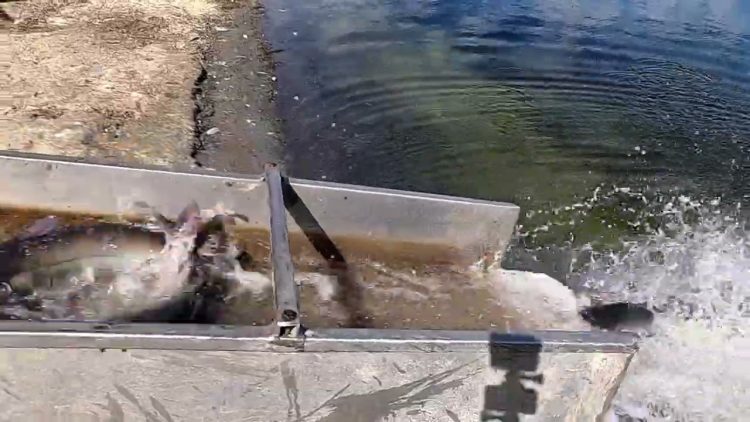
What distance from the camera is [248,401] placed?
253cm

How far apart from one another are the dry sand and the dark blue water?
1.04 m

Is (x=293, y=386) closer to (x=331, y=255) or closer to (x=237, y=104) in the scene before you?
(x=331, y=255)

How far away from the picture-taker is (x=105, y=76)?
277 inches

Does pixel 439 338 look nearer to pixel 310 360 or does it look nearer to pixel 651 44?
pixel 310 360

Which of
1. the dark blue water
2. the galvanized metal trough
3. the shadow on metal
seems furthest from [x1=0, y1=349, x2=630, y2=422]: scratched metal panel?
the dark blue water

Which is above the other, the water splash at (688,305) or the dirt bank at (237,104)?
the dirt bank at (237,104)

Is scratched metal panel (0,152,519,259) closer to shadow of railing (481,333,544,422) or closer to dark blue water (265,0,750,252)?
shadow of railing (481,333,544,422)

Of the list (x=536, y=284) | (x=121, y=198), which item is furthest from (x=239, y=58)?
(x=536, y=284)

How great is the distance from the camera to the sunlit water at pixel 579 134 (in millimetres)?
4727

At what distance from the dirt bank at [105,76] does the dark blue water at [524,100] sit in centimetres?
100

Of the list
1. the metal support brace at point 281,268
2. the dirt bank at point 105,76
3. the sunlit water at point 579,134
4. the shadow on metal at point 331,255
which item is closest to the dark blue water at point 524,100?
the sunlit water at point 579,134

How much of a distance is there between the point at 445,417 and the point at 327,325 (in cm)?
95

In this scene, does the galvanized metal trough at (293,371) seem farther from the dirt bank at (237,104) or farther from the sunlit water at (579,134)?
the dirt bank at (237,104)

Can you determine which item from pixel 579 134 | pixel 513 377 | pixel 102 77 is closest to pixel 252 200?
pixel 513 377
